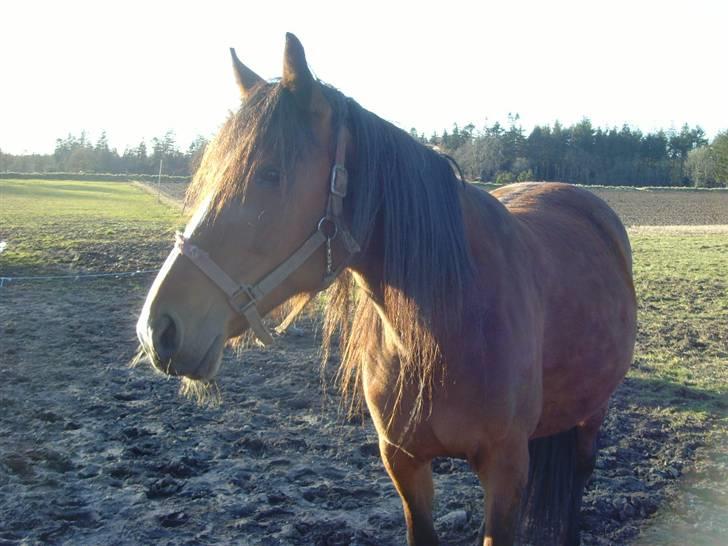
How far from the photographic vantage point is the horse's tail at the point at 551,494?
327 centimetres

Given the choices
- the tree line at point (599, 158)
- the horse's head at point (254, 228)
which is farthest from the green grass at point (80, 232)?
the tree line at point (599, 158)

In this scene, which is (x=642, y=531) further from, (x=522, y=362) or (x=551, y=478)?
(x=522, y=362)

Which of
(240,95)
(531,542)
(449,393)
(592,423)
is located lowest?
(531,542)

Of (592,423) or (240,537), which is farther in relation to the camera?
(592,423)

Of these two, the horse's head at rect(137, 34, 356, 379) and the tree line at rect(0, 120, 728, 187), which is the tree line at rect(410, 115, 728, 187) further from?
the horse's head at rect(137, 34, 356, 379)

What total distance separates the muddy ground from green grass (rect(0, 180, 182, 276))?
232 inches

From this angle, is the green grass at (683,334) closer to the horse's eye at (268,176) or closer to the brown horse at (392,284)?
the brown horse at (392,284)

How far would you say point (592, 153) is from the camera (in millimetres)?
58469

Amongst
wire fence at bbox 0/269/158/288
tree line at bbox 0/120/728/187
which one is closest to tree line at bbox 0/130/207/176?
tree line at bbox 0/120/728/187

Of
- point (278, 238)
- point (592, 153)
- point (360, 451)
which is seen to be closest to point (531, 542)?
point (360, 451)

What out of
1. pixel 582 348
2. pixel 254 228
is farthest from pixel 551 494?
pixel 254 228

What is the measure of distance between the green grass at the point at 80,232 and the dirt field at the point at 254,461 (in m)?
5.40

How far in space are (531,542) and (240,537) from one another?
4.72 ft

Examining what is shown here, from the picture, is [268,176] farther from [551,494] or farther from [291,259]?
[551,494]
